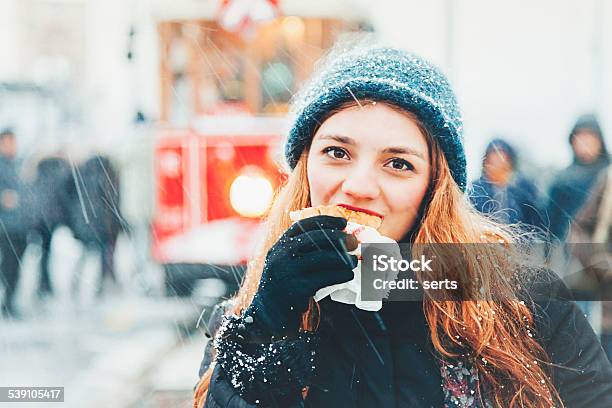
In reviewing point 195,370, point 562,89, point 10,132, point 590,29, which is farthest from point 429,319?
point 10,132

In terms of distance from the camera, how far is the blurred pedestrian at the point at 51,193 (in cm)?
389

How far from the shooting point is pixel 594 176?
A: 2047 millimetres

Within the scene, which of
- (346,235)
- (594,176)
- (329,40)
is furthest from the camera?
(329,40)

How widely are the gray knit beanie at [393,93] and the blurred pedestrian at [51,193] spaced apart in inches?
109


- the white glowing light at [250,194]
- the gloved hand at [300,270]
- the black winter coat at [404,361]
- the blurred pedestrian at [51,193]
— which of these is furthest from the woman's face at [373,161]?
the blurred pedestrian at [51,193]

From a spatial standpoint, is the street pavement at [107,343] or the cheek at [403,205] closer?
the cheek at [403,205]

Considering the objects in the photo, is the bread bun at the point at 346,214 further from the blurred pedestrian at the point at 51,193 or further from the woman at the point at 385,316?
the blurred pedestrian at the point at 51,193

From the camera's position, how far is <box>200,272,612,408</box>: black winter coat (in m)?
1.33

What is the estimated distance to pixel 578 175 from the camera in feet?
6.75

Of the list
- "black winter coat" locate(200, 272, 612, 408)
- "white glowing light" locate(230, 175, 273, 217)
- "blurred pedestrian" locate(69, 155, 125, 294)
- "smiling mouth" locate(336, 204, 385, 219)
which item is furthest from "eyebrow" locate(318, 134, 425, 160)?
"blurred pedestrian" locate(69, 155, 125, 294)

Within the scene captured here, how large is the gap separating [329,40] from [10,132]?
2.47 m

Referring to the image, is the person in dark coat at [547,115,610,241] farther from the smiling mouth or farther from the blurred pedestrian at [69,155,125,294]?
the blurred pedestrian at [69,155,125,294]

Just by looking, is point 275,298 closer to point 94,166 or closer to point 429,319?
point 429,319

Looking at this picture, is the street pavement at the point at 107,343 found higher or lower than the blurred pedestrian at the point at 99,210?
lower
